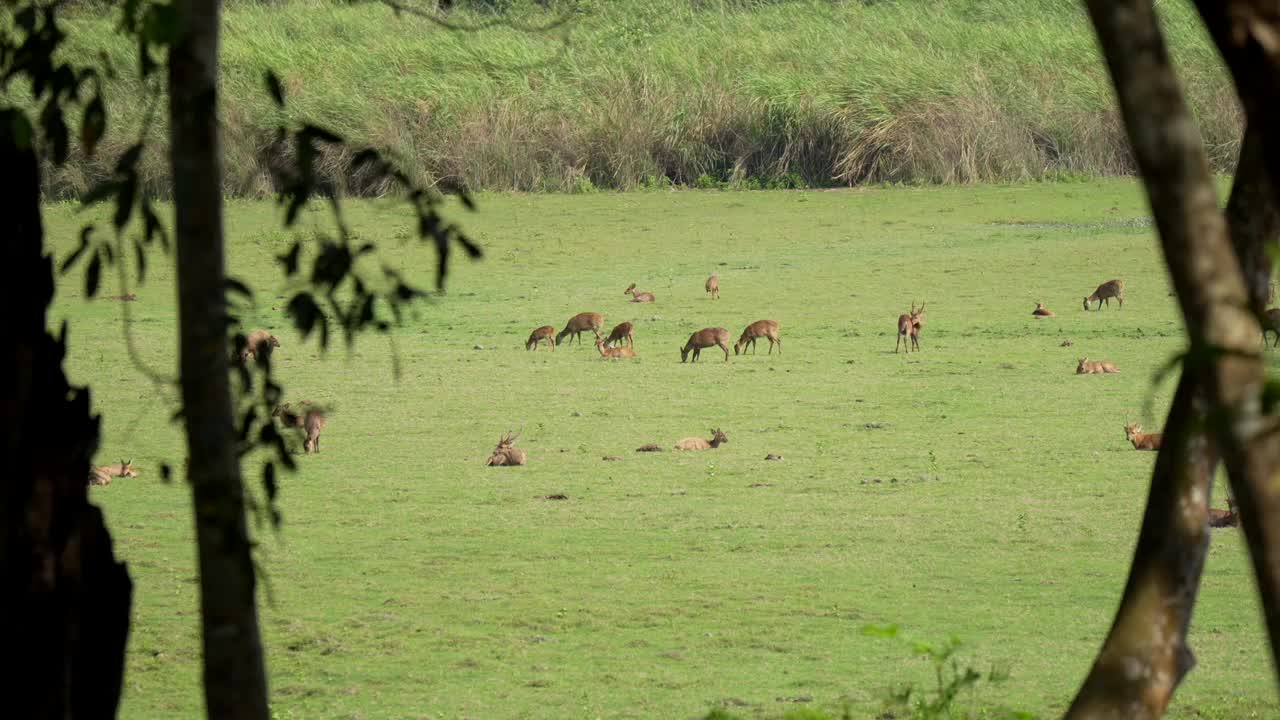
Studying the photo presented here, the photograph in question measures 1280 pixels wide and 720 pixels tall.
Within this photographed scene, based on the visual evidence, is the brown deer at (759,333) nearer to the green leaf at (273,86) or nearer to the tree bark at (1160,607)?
the tree bark at (1160,607)

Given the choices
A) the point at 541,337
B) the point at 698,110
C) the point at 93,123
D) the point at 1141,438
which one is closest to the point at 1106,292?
the point at 541,337

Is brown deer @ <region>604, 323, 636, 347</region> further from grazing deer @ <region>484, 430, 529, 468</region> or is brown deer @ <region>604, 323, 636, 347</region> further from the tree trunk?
the tree trunk

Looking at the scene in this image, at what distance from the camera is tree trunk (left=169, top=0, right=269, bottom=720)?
251cm

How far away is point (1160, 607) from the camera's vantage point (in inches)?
129

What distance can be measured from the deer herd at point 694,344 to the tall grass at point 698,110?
533cm

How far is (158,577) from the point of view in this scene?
6062 millimetres

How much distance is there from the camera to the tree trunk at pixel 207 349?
2.51 metres

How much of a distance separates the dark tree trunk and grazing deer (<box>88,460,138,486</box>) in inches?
192

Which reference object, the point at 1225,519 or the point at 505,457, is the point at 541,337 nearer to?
the point at 505,457

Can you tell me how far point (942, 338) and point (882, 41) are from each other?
1080 cm

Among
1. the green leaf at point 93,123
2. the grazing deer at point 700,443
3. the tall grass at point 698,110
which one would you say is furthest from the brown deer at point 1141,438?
the tall grass at point 698,110

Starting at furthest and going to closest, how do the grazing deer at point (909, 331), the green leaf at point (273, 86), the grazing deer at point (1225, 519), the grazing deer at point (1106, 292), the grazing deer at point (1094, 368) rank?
the grazing deer at point (1106, 292), the grazing deer at point (909, 331), the grazing deer at point (1094, 368), the grazing deer at point (1225, 519), the green leaf at point (273, 86)

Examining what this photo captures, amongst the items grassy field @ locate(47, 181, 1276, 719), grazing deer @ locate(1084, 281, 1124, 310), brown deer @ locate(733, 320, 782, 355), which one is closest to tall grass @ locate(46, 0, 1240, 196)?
grassy field @ locate(47, 181, 1276, 719)

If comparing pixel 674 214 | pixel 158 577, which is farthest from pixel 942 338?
pixel 158 577
